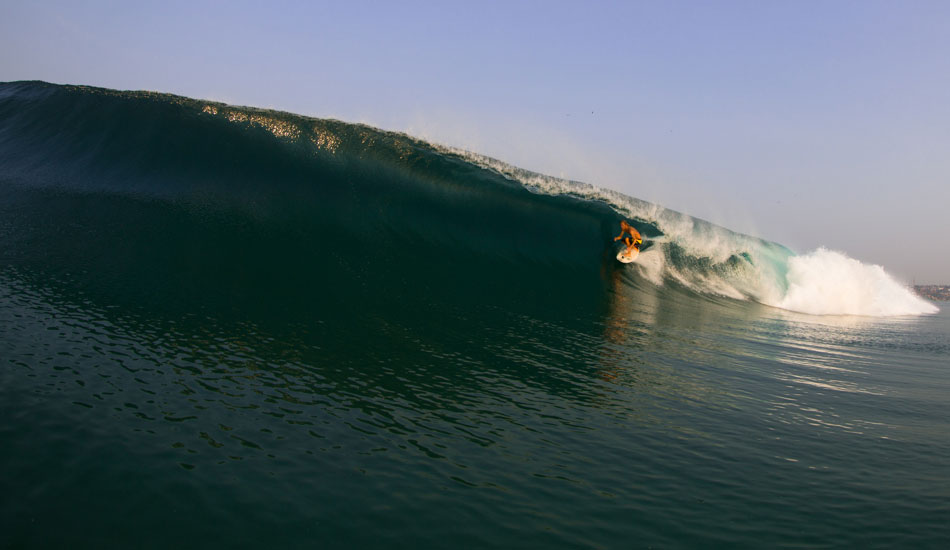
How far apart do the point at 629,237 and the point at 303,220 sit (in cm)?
886

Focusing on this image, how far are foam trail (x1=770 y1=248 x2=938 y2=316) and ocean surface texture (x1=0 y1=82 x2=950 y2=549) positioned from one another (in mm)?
3956

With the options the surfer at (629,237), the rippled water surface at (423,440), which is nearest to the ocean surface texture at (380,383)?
the rippled water surface at (423,440)

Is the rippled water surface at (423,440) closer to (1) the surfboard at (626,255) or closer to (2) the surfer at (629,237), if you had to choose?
(1) the surfboard at (626,255)

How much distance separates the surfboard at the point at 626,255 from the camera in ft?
45.1

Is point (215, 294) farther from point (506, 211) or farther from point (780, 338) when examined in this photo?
point (780, 338)

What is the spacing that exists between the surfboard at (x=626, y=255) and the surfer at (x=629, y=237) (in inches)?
2.6

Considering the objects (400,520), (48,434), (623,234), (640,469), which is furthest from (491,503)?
(623,234)

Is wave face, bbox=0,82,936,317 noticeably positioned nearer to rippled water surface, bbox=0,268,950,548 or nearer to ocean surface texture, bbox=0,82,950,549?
ocean surface texture, bbox=0,82,950,549

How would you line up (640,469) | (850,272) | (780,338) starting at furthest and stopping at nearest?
(850,272), (780,338), (640,469)

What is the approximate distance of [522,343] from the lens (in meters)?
6.54

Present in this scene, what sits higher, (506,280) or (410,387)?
(506,280)

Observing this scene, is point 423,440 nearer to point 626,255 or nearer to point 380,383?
point 380,383

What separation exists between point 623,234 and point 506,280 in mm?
5607

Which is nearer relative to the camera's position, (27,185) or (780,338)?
(780,338)
